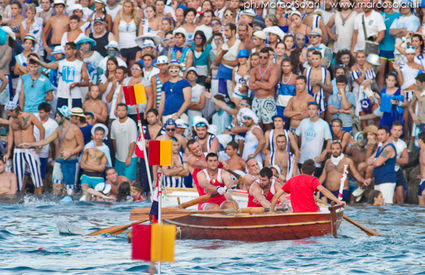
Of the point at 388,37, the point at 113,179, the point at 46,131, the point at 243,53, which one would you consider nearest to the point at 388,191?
the point at 388,37

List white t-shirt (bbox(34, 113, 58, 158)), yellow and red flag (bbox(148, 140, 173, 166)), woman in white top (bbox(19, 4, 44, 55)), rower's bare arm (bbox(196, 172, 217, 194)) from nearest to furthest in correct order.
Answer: yellow and red flag (bbox(148, 140, 173, 166)), rower's bare arm (bbox(196, 172, 217, 194)), white t-shirt (bbox(34, 113, 58, 158)), woman in white top (bbox(19, 4, 44, 55))

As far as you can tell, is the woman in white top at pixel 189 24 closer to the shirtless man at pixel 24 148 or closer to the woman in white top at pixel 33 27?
the woman in white top at pixel 33 27

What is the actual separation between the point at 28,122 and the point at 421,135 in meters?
8.34

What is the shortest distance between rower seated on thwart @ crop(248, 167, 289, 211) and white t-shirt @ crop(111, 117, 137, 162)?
13.8 feet

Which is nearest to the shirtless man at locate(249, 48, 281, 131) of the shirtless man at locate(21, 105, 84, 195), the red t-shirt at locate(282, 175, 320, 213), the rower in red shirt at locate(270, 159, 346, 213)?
the shirtless man at locate(21, 105, 84, 195)

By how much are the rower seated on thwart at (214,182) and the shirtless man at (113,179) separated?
3.67 meters

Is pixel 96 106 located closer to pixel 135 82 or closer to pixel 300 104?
pixel 135 82

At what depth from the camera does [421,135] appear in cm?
1831

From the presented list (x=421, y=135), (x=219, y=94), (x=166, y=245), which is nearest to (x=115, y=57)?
(x=219, y=94)

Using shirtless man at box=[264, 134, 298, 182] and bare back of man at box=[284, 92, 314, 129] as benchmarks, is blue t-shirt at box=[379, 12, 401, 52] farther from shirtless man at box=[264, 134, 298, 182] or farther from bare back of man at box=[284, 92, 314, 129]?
shirtless man at box=[264, 134, 298, 182]

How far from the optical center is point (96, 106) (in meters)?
20.3

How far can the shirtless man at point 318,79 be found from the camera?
1909 cm

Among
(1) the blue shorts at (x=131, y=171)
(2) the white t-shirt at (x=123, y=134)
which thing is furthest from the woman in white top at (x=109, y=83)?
(1) the blue shorts at (x=131, y=171)

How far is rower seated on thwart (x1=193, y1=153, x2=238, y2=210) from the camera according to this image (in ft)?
52.2
